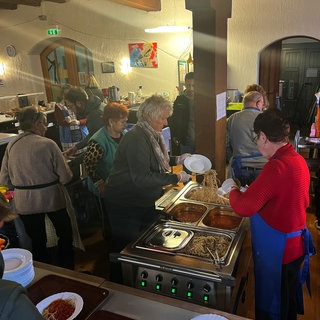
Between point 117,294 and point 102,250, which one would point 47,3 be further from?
point 117,294

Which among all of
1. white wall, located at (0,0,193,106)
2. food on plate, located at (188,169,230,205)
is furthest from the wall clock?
food on plate, located at (188,169,230,205)

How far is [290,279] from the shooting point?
1.75m

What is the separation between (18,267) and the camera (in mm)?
1327

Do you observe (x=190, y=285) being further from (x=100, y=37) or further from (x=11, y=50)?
(x=11, y=50)

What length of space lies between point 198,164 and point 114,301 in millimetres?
1358

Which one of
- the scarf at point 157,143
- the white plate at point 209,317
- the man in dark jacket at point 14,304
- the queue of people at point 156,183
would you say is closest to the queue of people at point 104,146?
the queue of people at point 156,183

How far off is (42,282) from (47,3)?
290 inches

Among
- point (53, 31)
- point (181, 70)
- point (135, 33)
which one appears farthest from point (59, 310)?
point (53, 31)

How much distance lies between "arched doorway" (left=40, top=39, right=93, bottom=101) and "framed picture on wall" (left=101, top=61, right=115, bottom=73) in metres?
0.36

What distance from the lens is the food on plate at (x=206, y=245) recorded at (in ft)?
5.49

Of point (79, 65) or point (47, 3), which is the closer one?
point (47, 3)

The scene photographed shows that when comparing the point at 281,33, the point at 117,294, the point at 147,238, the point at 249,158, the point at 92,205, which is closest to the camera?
the point at 117,294

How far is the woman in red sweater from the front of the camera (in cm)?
157

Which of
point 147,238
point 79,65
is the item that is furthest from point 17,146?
point 79,65
